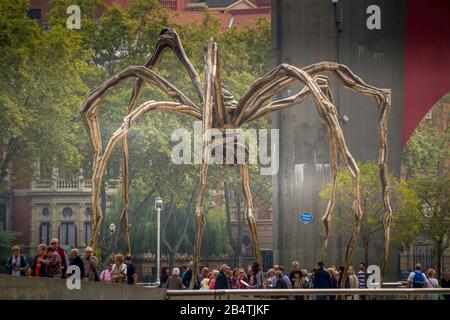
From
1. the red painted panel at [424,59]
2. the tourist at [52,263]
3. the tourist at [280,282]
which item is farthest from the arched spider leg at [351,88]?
the red painted panel at [424,59]

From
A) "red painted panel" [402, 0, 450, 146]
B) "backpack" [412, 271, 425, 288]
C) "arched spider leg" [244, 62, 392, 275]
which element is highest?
"red painted panel" [402, 0, 450, 146]

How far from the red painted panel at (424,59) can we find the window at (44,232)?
47.9 meters

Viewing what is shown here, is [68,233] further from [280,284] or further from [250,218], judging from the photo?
[280,284]

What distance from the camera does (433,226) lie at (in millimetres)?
76625

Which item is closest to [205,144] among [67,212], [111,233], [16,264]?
[16,264]

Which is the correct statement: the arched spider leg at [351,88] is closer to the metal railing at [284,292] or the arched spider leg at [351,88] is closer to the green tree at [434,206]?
the metal railing at [284,292]

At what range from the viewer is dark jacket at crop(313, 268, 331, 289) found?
3038 cm

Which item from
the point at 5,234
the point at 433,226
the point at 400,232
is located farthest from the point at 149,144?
the point at 400,232

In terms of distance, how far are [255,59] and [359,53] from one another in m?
41.8

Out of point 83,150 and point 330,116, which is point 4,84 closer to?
point 83,150

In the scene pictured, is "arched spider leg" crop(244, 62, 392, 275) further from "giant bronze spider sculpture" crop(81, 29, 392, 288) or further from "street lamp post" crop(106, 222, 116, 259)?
"street lamp post" crop(106, 222, 116, 259)

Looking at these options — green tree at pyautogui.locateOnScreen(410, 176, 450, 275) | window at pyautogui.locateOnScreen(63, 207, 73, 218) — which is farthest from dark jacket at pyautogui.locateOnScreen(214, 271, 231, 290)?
window at pyautogui.locateOnScreen(63, 207, 73, 218)

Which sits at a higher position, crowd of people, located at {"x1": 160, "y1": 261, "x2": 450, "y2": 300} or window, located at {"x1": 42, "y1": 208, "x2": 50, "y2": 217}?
window, located at {"x1": 42, "y1": 208, "x2": 50, "y2": 217}

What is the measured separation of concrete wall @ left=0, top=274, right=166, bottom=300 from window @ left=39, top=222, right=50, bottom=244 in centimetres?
7288
